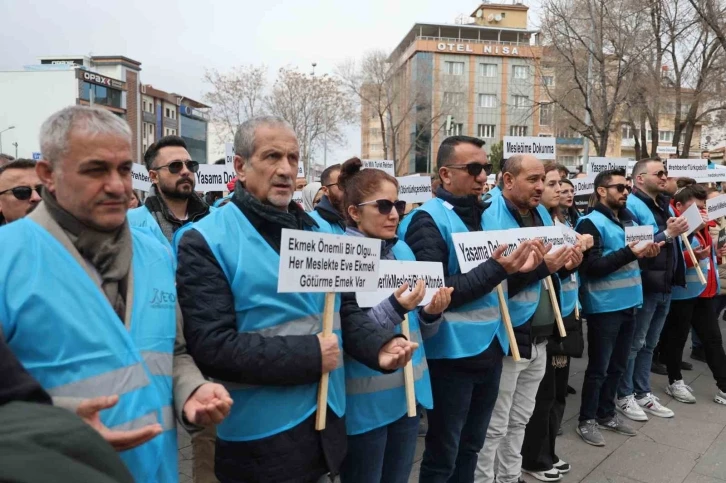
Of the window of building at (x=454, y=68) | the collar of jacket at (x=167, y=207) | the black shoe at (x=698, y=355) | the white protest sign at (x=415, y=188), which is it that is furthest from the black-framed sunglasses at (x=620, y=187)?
the window of building at (x=454, y=68)

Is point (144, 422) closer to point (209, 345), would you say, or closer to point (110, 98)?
point (209, 345)

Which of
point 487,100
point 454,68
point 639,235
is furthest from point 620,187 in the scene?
point 454,68

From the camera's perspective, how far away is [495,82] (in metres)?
64.9

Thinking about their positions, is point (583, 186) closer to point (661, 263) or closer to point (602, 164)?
point (602, 164)

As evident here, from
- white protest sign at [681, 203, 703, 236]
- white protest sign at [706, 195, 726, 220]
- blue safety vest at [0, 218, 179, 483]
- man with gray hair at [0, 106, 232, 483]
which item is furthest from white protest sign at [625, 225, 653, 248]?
blue safety vest at [0, 218, 179, 483]

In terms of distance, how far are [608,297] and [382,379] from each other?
2.77 meters

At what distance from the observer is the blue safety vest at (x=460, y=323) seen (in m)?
3.27

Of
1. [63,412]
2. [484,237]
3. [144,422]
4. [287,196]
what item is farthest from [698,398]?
[63,412]

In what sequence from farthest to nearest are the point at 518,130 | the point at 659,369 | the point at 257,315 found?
the point at 518,130, the point at 659,369, the point at 257,315

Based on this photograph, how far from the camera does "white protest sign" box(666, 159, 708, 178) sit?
706 cm

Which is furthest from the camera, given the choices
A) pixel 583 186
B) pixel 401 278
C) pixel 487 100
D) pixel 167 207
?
pixel 487 100

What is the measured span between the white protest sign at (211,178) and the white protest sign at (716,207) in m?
5.23

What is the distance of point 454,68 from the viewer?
64812 mm

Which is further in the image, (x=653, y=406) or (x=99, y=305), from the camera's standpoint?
(x=653, y=406)
